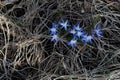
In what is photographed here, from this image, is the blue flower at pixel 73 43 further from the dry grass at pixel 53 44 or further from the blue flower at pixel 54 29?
the blue flower at pixel 54 29

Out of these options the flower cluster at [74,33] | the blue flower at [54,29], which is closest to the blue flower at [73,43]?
the flower cluster at [74,33]

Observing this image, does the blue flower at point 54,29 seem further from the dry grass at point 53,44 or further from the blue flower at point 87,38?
the blue flower at point 87,38

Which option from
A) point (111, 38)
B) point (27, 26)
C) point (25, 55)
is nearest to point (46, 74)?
point (25, 55)

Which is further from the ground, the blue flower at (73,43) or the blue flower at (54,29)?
the blue flower at (54,29)

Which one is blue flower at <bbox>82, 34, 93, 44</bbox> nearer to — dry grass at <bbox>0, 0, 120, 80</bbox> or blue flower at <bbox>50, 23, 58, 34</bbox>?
dry grass at <bbox>0, 0, 120, 80</bbox>

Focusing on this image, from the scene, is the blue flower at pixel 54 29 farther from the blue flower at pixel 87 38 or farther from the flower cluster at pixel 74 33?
the blue flower at pixel 87 38

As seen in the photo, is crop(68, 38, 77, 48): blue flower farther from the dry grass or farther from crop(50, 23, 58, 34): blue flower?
crop(50, 23, 58, 34): blue flower

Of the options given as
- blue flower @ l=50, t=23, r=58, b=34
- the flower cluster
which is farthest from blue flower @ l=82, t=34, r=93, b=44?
blue flower @ l=50, t=23, r=58, b=34

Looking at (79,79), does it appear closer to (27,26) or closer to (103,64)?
(103,64)

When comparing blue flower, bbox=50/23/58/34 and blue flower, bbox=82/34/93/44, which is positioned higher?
blue flower, bbox=50/23/58/34

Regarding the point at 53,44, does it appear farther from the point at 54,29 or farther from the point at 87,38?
the point at 87,38

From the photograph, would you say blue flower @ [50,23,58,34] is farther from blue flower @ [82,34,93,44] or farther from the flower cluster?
blue flower @ [82,34,93,44]
